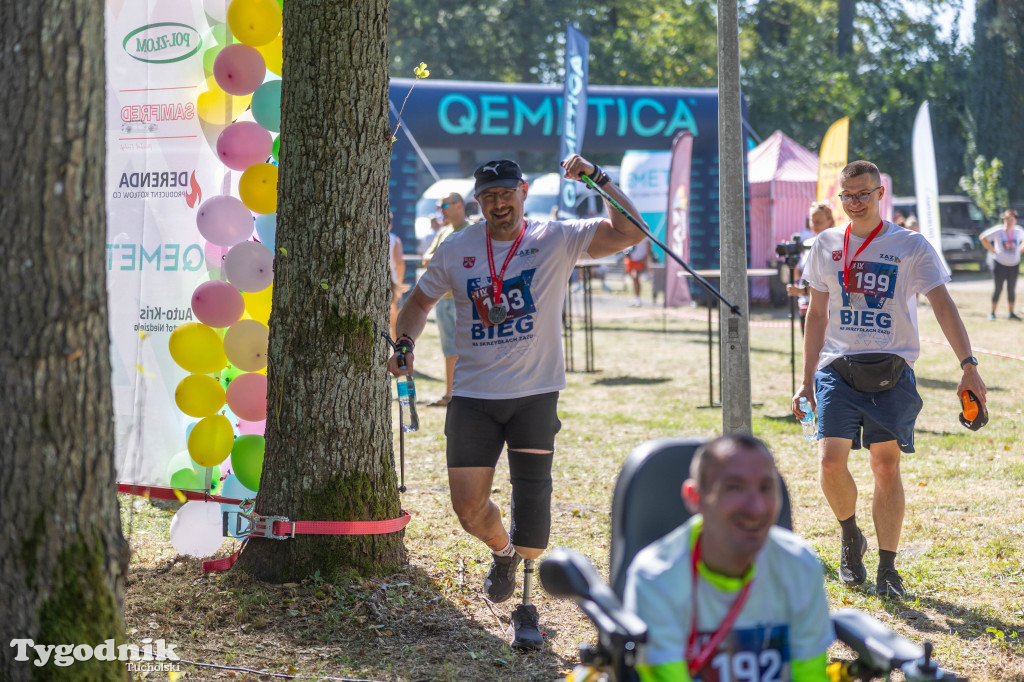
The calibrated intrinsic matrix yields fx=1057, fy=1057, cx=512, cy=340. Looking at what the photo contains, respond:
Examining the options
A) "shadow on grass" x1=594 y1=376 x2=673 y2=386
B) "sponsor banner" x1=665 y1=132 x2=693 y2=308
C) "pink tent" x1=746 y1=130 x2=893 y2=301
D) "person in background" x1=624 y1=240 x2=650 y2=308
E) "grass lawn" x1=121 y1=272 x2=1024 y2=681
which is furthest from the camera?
"person in background" x1=624 y1=240 x2=650 y2=308

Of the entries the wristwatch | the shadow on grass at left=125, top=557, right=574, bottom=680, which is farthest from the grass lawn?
the wristwatch

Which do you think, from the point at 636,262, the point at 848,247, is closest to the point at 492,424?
the point at 848,247

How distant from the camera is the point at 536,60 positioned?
1700 inches

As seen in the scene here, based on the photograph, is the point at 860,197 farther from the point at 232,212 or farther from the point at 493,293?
the point at 232,212

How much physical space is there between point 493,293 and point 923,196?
548 inches

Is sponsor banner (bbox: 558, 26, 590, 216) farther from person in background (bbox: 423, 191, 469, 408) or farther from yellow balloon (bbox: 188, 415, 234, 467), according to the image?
yellow balloon (bbox: 188, 415, 234, 467)

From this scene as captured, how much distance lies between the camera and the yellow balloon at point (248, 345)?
213 inches

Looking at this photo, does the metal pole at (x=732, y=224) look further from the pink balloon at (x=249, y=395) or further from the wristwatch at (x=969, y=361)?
the pink balloon at (x=249, y=395)

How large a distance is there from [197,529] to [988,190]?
3523 centimetres

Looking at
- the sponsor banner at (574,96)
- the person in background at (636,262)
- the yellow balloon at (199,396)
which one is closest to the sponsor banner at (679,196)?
the sponsor banner at (574,96)

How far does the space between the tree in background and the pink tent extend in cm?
2082

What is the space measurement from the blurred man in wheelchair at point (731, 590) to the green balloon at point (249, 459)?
10.6 ft

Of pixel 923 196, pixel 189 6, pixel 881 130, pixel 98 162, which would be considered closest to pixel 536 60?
pixel 881 130

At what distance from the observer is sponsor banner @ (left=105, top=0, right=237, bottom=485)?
226 inches
